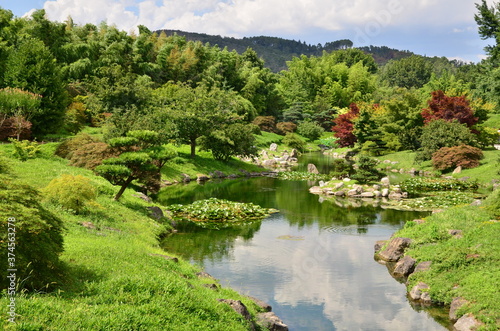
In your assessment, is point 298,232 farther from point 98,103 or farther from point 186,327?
point 98,103

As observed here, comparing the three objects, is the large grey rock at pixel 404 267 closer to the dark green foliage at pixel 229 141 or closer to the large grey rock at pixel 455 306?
the large grey rock at pixel 455 306

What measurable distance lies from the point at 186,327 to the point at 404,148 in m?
46.4

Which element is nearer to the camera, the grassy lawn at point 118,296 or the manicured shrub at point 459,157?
the grassy lawn at point 118,296

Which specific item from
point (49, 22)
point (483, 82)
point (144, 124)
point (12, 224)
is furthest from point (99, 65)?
point (483, 82)

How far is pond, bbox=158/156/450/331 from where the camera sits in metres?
11.7

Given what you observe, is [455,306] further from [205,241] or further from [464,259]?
[205,241]

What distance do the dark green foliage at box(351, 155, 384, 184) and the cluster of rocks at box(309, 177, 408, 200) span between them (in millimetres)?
1004

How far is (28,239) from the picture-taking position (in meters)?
7.15

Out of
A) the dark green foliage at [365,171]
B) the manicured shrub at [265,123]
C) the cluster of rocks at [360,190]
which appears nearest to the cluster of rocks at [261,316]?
the cluster of rocks at [360,190]

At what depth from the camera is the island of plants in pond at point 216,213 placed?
21.8 m

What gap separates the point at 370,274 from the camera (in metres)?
14.9

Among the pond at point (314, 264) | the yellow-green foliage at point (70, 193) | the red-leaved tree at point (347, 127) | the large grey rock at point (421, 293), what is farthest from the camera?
the red-leaved tree at point (347, 127)

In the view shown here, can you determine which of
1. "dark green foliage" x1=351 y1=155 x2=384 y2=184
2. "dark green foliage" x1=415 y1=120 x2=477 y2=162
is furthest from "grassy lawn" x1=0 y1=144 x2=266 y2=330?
"dark green foliage" x1=415 y1=120 x2=477 y2=162

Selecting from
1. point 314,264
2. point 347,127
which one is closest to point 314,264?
point 314,264
